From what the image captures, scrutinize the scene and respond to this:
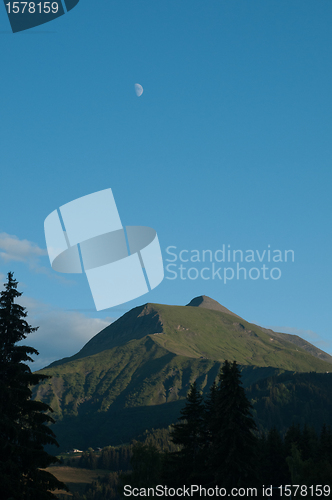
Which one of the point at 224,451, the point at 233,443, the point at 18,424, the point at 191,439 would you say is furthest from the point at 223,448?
the point at 18,424

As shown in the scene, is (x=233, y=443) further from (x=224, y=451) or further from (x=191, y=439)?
(x=191, y=439)

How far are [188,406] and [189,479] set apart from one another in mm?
6593

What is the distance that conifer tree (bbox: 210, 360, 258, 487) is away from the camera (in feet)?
116

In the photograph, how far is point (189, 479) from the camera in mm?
42875

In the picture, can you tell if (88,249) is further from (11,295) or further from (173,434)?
(11,295)

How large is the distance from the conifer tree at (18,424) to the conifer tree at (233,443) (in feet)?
45.0

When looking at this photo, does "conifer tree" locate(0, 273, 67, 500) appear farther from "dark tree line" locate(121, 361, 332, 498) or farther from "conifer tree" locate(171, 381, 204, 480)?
"conifer tree" locate(171, 381, 204, 480)

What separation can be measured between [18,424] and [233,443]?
16.7 m

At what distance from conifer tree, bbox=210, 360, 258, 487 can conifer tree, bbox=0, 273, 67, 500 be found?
1372 cm

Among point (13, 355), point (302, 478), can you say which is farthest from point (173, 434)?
point (13, 355)

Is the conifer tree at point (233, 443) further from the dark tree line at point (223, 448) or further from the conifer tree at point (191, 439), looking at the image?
→ the conifer tree at point (191, 439)

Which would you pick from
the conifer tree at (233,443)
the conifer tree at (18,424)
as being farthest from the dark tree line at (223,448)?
the conifer tree at (18,424)

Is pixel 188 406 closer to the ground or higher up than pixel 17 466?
higher up

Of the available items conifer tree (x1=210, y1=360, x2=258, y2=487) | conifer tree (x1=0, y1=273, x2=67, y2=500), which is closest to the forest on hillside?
conifer tree (x1=210, y1=360, x2=258, y2=487)
